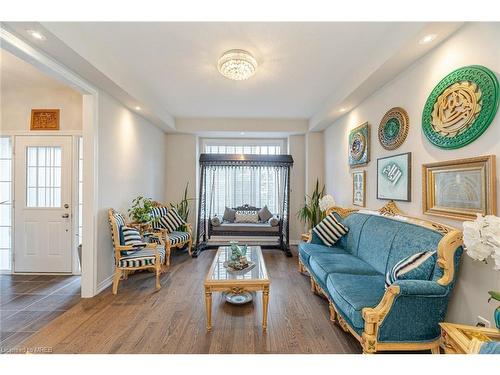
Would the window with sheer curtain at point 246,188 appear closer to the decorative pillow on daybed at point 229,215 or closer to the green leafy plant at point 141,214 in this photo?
the decorative pillow on daybed at point 229,215

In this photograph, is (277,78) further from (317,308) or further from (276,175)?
(317,308)

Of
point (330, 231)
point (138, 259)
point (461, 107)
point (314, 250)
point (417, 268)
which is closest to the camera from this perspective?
point (417, 268)

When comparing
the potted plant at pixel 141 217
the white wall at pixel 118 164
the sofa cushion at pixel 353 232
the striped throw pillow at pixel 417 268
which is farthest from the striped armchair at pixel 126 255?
the striped throw pillow at pixel 417 268

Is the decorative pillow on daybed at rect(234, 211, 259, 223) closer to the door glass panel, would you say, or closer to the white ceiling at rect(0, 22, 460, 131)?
the white ceiling at rect(0, 22, 460, 131)

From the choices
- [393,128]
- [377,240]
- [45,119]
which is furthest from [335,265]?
[45,119]

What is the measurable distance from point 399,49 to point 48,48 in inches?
133

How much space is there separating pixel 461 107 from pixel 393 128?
2.88ft

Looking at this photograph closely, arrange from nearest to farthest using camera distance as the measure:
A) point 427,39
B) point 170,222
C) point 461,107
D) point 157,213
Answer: point 461,107 < point 427,39 < point 157,213 < point 170,222

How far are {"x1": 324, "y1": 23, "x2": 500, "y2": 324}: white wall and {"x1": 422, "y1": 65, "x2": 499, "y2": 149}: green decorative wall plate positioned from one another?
54 millimetres

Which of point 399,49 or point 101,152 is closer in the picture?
point 399,49

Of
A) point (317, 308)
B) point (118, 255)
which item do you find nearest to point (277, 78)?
point (317, 308)

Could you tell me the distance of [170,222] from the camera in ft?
14.9

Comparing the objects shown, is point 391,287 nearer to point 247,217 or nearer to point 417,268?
point 417,268

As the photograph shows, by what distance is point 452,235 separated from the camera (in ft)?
5.50
